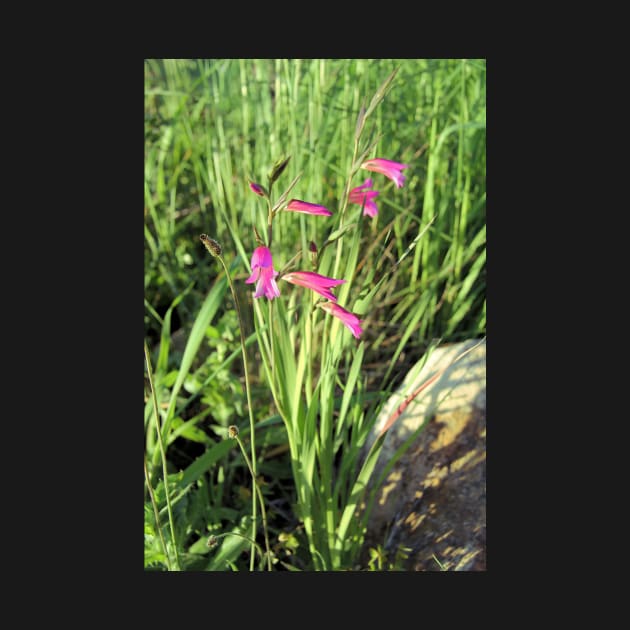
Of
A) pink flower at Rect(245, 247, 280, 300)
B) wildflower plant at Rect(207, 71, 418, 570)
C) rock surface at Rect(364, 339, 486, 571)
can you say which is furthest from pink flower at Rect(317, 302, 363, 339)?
rock surface at Rect(364, 339, 486, 571)

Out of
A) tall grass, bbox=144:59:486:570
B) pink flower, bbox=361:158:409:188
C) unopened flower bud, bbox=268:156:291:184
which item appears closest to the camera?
unopened flower bud, bbox=268:156:291:184

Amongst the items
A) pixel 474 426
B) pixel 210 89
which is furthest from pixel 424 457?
pixel 210 89

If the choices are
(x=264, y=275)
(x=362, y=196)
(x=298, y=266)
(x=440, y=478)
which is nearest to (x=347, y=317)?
(x=264, y=275)

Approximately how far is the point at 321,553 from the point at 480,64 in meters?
1.23

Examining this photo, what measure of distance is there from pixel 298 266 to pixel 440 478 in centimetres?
64

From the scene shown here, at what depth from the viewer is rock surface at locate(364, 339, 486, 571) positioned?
1786 millimetres

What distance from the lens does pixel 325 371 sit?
1.59 metres

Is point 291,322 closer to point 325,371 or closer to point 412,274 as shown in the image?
point 325,371

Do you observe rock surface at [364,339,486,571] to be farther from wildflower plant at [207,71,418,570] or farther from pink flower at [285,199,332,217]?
pink flower at [285,199,332,217]

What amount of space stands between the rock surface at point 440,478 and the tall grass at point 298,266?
98 mm

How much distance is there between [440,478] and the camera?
1.86 meters

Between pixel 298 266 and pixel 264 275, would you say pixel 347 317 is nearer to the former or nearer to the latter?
pixel 264 275

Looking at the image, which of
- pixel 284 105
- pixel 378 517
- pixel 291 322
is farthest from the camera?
pixel 284 105

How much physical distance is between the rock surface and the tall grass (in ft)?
0.32
